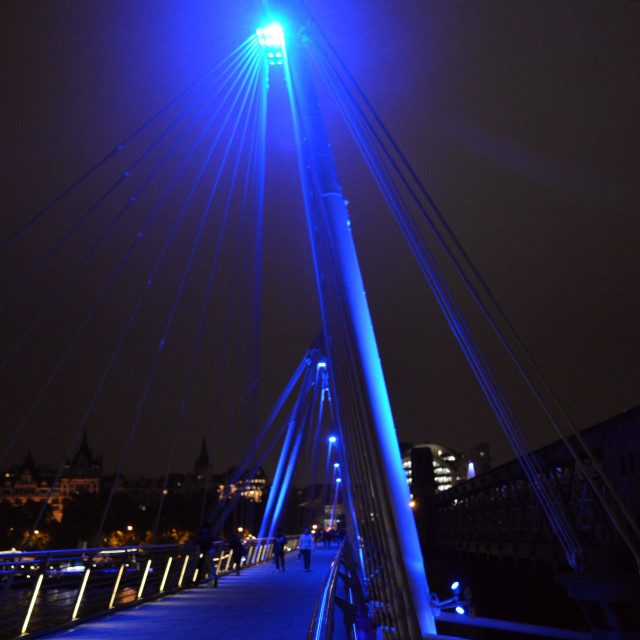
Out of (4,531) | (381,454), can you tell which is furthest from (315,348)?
(4,531)

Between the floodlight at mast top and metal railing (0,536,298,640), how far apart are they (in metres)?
7.80

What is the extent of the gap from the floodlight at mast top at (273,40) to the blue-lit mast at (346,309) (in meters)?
0.01

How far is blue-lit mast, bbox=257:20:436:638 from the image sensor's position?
6.63 m

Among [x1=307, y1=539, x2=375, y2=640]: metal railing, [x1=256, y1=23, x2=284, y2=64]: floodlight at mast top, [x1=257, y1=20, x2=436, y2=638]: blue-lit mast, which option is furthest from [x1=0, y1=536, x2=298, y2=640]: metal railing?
[x1=256, y1=23, x2=284, y2=64]: floodlight at mast top

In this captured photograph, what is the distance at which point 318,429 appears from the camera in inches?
1849

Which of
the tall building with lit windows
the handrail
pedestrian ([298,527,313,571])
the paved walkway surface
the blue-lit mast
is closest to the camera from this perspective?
the handrail

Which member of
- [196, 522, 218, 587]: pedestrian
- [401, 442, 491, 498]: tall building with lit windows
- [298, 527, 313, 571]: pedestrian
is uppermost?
[401, 442, 491, 498]: tall building with lit windows

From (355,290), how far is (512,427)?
3125mm

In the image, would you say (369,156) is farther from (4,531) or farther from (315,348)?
(4,531)

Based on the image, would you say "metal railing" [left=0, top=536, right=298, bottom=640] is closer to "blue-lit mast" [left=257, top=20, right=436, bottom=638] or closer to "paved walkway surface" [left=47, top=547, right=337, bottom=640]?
"paved walkway surface" [left=47, top=547, right=337, bottom=640]

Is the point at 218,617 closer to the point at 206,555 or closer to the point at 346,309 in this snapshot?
the point at 346,309

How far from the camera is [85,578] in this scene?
28.8ft

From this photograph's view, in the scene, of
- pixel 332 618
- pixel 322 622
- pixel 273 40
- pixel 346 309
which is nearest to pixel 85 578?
pixel 346 309

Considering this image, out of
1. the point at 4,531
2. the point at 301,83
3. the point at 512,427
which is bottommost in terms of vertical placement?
the point at 512,427
